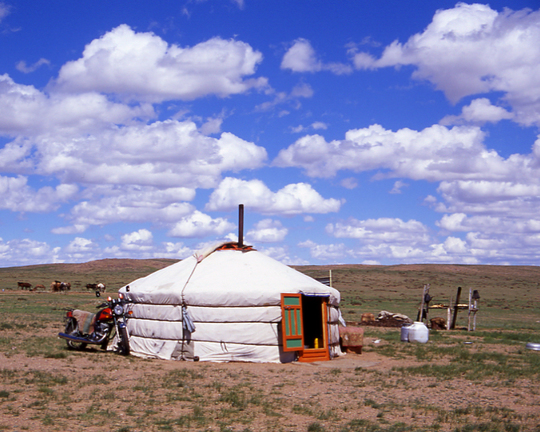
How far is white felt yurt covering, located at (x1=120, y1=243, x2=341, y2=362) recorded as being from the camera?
1307 cm

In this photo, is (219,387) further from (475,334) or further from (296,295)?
(475,334)

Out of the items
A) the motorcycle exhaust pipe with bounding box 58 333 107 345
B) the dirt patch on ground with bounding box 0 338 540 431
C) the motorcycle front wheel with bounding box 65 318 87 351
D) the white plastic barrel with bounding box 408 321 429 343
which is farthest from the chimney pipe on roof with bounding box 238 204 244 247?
the white plastic barrel with bounding box 408 321 429 343

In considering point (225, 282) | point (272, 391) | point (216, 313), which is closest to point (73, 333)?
point (216, 313)

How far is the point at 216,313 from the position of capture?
13141 mm

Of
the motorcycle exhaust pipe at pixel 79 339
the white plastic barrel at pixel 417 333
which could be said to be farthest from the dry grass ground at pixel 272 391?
the white plastic barrel at pixel 417 333

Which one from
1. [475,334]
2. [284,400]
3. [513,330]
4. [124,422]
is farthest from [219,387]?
[513,330]

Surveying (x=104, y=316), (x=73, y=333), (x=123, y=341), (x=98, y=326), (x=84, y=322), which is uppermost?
(x=104, y=316)

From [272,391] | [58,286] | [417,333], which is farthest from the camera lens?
[58,286]

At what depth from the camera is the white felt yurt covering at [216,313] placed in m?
13.1

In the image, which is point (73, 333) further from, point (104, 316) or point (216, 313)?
point (216, 313)

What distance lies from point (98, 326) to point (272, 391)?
5.89 m

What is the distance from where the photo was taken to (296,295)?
1342 cm

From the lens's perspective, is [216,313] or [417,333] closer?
[216,313]

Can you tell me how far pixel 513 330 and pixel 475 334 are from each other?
4011 millimetres
